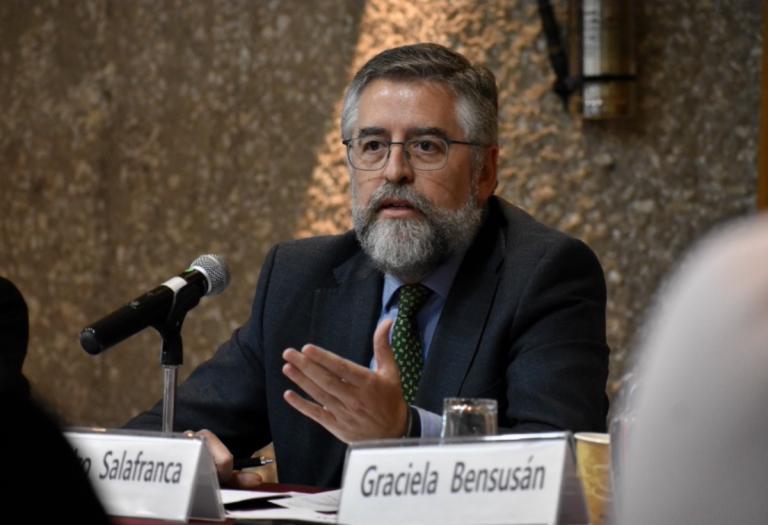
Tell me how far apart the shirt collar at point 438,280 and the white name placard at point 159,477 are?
43.5 inches

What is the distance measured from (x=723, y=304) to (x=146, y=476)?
134 cm

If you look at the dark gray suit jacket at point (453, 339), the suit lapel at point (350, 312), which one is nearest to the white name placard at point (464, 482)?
the dark gray suit jacket at point (453, 339)

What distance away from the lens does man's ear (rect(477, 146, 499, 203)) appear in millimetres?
2875

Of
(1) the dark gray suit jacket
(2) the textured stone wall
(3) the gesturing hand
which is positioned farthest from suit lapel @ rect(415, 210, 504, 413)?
(2) the textured stone wall

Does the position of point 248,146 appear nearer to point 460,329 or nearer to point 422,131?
point 422,131

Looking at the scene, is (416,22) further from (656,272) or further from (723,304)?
(723,304)

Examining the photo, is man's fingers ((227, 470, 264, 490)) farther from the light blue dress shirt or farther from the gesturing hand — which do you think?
the light blue dress shirt

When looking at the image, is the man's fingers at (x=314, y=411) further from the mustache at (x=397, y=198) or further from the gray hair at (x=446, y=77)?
the gray hair at (x=446, y=77)

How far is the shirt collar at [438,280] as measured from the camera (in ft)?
8.97

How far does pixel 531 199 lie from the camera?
407 centimetres

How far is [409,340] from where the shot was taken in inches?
103

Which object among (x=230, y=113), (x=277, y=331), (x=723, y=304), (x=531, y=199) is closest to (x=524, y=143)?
(x=531, y=199)

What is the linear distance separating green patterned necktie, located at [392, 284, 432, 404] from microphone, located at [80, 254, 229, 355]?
0.52 metres

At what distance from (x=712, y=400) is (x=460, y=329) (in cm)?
213
